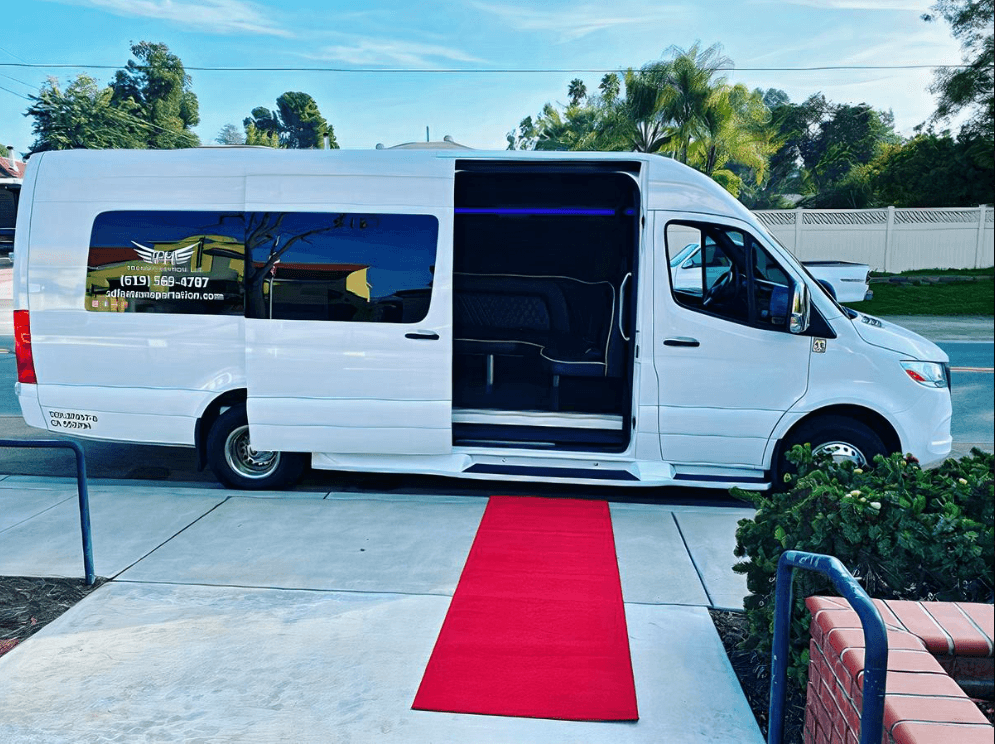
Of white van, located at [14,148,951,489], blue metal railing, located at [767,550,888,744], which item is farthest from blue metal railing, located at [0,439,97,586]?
blue metal railing, located at [767,550,888,744]

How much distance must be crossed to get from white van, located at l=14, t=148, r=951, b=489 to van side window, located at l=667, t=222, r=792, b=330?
16mm

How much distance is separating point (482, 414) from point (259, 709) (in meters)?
3.63

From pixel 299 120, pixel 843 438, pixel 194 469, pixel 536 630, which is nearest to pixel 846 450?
pixel 843 438

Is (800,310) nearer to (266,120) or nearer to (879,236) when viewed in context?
(879,236)

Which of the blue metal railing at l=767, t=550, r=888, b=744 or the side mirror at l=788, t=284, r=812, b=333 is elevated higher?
the side mirror at l=788, t=284, r=812, b=333

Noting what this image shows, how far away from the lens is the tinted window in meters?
6.60

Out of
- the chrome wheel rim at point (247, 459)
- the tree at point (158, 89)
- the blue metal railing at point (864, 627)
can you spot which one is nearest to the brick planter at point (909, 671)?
the blue metal railing at point (864, 627)

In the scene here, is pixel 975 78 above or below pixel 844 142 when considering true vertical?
below

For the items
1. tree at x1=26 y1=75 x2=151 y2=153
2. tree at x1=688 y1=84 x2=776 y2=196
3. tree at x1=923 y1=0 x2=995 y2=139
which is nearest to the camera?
tree at x1=923 y1=0 x2=995 y2=139

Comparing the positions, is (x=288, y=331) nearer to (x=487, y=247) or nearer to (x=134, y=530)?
(x=134, y=530)

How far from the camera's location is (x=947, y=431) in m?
6.52

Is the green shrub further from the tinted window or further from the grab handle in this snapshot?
the tinted window

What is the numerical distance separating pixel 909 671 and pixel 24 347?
665 centimetres

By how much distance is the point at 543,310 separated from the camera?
9.19m
